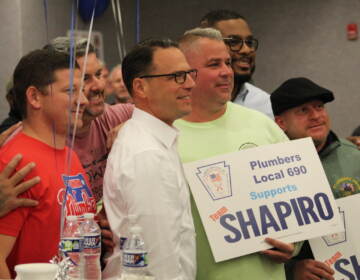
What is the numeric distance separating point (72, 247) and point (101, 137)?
100 cm

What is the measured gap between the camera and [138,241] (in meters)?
2.03

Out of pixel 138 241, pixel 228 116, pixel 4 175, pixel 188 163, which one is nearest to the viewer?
pixel 138 241

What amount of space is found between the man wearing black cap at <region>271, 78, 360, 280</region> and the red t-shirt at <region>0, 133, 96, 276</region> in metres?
1.06

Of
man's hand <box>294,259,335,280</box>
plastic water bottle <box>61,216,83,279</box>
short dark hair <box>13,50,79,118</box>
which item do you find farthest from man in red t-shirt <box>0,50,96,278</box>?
man's hand <box>294,259,335,280</box>

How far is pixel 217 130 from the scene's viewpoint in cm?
271

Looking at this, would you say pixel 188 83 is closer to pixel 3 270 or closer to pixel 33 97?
pixel 33 97

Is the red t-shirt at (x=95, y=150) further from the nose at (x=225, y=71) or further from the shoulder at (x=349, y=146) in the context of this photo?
the shoulder at (x=349, y=146)

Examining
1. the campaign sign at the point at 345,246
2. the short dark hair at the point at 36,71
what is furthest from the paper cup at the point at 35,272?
the campaign sign at the point at 345,246

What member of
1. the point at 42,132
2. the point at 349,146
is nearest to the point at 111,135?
the point at 42,132

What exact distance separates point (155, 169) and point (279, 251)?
0.63 meters

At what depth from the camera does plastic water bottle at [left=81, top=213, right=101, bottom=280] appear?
210 centimetres

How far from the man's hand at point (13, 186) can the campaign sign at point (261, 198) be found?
0.56 meters

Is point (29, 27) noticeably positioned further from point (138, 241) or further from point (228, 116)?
point (138, 241)

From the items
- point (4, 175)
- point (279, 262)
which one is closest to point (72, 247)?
point (4, 175)
